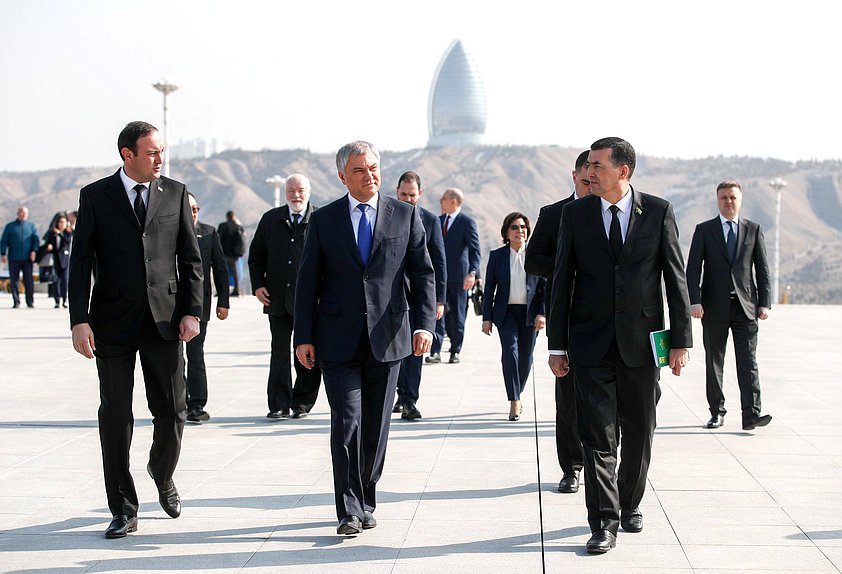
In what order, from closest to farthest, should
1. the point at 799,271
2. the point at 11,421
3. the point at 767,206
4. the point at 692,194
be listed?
the point at 11,421, the point at 799,271, the point at 767,206, the point at 692,194

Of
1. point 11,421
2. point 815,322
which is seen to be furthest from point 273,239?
point 815,322

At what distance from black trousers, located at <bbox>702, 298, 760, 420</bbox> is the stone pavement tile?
342 cm

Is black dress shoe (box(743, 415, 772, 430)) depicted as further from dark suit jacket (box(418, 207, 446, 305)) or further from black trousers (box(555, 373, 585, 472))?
dark suit jacket (box(418, 207, 446, 305))

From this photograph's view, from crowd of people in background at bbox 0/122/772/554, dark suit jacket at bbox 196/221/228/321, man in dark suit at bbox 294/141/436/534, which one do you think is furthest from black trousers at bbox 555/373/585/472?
dark suit jacket at bbox 196/221/228/321

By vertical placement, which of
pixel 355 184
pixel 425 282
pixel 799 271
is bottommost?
pixel 799 271

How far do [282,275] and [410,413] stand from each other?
5.05 ft

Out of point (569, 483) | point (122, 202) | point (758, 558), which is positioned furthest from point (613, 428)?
point (122, 202)

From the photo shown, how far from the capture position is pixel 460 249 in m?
13.0

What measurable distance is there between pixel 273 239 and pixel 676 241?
437 cm

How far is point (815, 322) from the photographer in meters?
21.8

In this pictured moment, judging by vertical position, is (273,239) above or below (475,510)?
above

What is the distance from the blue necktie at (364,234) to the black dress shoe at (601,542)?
175 centimetres

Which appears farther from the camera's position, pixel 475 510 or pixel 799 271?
pixel 799 271

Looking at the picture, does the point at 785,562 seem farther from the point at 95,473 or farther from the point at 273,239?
the point at 273,239
